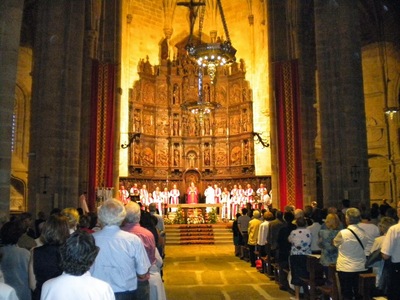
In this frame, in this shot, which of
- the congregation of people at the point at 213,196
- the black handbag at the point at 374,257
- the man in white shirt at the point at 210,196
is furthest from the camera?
the man in white shirt at the point at 210,196

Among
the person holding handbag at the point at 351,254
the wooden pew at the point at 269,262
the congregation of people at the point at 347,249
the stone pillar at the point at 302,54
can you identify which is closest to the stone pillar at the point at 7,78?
the congregation of people at the point at 347,249

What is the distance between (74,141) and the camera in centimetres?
1457

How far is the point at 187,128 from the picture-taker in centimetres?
2864

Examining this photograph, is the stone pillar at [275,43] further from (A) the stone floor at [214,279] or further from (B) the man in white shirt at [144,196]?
(B) the man in white shirt at [144,196]

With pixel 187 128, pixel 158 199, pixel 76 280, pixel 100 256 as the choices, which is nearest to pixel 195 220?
pixel 158 199

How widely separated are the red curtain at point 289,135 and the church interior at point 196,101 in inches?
1.9

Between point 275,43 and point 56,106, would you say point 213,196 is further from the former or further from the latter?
point 56,106

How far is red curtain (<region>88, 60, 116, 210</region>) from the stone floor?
4.58 m

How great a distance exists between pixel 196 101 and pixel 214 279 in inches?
426

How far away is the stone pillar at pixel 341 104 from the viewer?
13727 millimetres

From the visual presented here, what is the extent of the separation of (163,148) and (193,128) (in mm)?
2419

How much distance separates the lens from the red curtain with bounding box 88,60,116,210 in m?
17.7

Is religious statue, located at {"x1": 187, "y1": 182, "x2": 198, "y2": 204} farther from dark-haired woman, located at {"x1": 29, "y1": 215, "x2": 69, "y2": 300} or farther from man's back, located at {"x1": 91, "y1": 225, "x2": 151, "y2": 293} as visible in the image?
dark-haired woman, located at {"x1": 29, "y1": 215, "x2": 69, "y2": 300}

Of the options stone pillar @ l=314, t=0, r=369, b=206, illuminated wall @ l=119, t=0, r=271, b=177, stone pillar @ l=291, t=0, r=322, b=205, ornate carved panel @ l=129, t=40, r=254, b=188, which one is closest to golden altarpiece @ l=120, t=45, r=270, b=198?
ornate carved panel @ l=129, t=40, r=254, b=188
